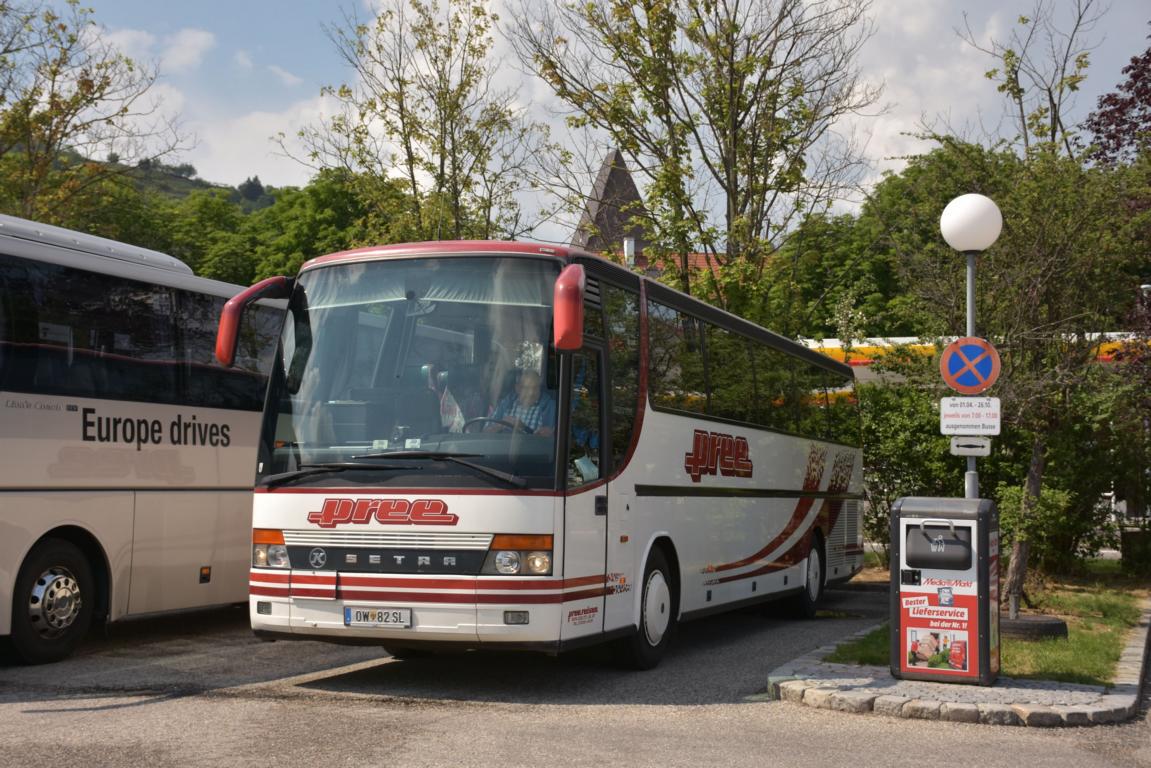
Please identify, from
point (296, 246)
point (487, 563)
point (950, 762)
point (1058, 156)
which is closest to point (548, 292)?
point (487, 563)

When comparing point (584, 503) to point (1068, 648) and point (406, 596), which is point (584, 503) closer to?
point (406, 596)

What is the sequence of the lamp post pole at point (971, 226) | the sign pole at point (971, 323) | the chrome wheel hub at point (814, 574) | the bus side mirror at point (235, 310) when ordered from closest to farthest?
→ the bus side mirror at point (235, 310)
the sign pole at point (971, 323)
the lamp post pole at point (971, 226)
the chrome wheel hub at point (814, 574)

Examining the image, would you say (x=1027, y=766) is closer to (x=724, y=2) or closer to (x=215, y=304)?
(x=215, y=304)

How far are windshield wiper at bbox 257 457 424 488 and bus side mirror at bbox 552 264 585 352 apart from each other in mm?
1384

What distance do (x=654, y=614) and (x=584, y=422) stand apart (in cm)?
217

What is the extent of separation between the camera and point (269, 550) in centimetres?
938

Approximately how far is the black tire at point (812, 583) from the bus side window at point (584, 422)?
277 inches

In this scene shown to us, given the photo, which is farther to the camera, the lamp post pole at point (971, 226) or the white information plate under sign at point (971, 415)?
the lamp post pole at point (971, 226)

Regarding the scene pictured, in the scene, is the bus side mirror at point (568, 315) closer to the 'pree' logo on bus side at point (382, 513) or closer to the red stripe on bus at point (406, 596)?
the 'pree' logo on bus side at point (382, 513)

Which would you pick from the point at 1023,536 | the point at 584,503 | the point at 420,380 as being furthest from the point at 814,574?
the point at 420,380

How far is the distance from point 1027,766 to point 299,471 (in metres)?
5.17

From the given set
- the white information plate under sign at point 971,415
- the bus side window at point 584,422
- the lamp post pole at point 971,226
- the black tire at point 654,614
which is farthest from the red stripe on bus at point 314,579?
the lamp post pole at point 971,226

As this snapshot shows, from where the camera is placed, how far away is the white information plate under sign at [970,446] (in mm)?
10930

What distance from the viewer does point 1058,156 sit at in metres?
14.3
